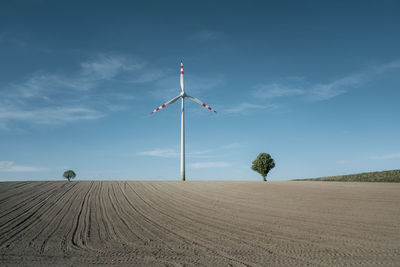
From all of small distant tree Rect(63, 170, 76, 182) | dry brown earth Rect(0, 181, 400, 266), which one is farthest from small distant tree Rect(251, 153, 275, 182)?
small distant tree Rect(63, 170, 76, 182)

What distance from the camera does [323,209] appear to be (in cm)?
1573

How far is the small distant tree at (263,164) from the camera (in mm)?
53312

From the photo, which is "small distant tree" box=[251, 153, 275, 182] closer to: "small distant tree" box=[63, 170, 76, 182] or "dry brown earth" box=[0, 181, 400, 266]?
"dry brown earth" box=[0, 181, 400, 266]

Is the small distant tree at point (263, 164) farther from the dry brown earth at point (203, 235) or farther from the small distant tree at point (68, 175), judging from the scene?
the small distant tree at point (68, 175)

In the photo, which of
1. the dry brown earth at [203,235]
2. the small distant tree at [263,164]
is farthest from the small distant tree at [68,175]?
the dry brown earth at [203,235]

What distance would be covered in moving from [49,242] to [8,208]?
10.3 m

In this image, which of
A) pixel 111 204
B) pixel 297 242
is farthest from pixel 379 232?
pixel 111 204

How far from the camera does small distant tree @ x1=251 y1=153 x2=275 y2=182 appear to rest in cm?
5331

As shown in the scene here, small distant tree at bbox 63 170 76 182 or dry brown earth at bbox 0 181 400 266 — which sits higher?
small distant tree at bbox 63 170 76 182

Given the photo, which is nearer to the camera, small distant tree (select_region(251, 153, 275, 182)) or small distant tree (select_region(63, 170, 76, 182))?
small distant tree (select_region(251, 153, 275, 182))

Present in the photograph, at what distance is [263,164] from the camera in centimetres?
5353

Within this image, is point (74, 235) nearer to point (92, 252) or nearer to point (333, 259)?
point (92, 252)

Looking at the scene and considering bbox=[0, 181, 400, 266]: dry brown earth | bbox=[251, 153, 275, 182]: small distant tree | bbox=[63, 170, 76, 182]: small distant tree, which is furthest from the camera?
bbox=[63, 170, 76, 182]: small distant tree

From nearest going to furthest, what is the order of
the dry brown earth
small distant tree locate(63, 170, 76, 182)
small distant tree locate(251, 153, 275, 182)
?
the dry brown earth → small distant tree locate(251, 153, 275, 182) → small distant tree locate(63, 170, 76, 182)
